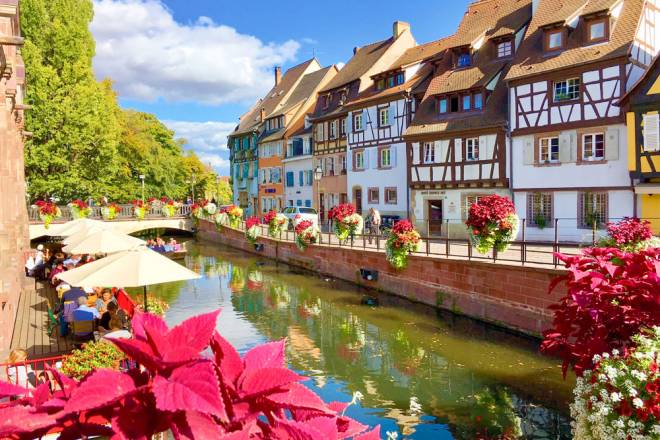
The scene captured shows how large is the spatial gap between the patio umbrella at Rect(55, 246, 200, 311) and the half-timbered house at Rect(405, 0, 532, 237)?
16255 millimetres

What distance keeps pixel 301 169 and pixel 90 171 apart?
1492 centimetres

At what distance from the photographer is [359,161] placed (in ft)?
115

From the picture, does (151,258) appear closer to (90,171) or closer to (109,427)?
(109,427)

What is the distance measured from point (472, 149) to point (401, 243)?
30.3 ft

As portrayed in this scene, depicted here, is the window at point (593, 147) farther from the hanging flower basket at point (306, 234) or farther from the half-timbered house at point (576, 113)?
the hanging flower basket at point (306, 234)

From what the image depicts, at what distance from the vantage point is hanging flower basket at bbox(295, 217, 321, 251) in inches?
1037

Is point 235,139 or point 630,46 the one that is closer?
point 630,46

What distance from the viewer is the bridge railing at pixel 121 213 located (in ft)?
Result: 117

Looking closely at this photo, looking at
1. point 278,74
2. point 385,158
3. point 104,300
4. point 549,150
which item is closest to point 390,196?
point 385,158

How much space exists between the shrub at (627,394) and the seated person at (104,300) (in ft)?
33.1

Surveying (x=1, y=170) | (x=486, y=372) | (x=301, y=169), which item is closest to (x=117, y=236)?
(x=1, y=170)

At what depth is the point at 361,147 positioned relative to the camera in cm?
3488

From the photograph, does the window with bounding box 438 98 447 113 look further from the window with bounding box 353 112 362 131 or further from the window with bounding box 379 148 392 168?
the window with bounding box 353 112 362 131

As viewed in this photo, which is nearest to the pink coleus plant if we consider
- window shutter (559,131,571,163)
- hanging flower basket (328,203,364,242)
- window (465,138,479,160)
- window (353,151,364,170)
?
hanging flower basket (328,203,364,242)
